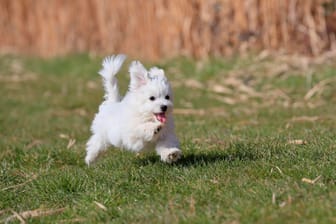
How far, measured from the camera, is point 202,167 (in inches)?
249

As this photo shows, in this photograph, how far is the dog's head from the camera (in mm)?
6258

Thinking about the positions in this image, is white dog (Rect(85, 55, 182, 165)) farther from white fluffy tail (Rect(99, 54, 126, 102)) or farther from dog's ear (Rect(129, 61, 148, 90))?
white fluffy tail (Rect(99, 54, 126, 102))

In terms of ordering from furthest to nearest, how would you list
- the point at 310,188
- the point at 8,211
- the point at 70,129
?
1. the point at 70,129
2. the point at 8,211
3. the point at 310,188

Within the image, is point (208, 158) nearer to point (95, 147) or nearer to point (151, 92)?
point (151, 92)

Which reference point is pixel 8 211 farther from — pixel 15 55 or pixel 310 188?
pixel 15 55

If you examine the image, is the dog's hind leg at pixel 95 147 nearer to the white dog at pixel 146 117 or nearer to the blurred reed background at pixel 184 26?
the white dog at pixel 146 117

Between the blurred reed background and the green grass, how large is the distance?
1.78 metres

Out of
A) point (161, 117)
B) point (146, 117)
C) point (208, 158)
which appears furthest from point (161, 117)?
point (208, 158)

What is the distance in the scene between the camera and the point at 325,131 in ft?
26.5

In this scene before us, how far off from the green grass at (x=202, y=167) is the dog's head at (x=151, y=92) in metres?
0.48

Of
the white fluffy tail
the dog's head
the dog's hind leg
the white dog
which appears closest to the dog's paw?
the white dog

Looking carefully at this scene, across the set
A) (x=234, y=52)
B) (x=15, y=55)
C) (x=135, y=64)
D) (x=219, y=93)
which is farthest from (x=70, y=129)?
(x=15, y=55)

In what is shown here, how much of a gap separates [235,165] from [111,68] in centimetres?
180

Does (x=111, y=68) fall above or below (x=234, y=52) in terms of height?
above
